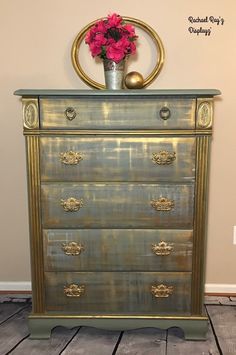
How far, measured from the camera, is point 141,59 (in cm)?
217

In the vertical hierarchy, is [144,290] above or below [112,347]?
above

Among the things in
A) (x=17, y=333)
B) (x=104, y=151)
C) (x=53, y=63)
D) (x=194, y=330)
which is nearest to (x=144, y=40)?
(x=53, y=63)

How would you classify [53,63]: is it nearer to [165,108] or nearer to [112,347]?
[165,108]

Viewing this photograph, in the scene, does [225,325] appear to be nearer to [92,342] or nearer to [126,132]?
[92,342]

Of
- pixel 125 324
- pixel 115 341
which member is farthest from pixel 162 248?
pixel 115 341

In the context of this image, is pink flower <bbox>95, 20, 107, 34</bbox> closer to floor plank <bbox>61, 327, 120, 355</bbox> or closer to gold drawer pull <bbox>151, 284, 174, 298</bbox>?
gold drawer pull <bbox>151, 284, 174, 298</bbox>

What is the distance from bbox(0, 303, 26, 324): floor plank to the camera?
2104mm

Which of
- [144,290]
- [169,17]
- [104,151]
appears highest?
[169,17]

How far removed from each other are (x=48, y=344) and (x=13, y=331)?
24cm

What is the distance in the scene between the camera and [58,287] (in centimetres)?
181

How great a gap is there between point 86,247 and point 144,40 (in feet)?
4.11

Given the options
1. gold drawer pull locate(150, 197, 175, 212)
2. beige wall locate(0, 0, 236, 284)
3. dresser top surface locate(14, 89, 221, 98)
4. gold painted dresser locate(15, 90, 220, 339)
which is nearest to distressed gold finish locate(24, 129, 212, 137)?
gold painted dresser locate(15, 90, 220, 339)

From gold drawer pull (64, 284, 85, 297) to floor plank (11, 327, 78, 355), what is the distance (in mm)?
251

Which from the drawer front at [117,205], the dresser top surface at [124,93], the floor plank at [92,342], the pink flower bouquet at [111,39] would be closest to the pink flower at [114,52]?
the pink flower bouquet at [111,39]
